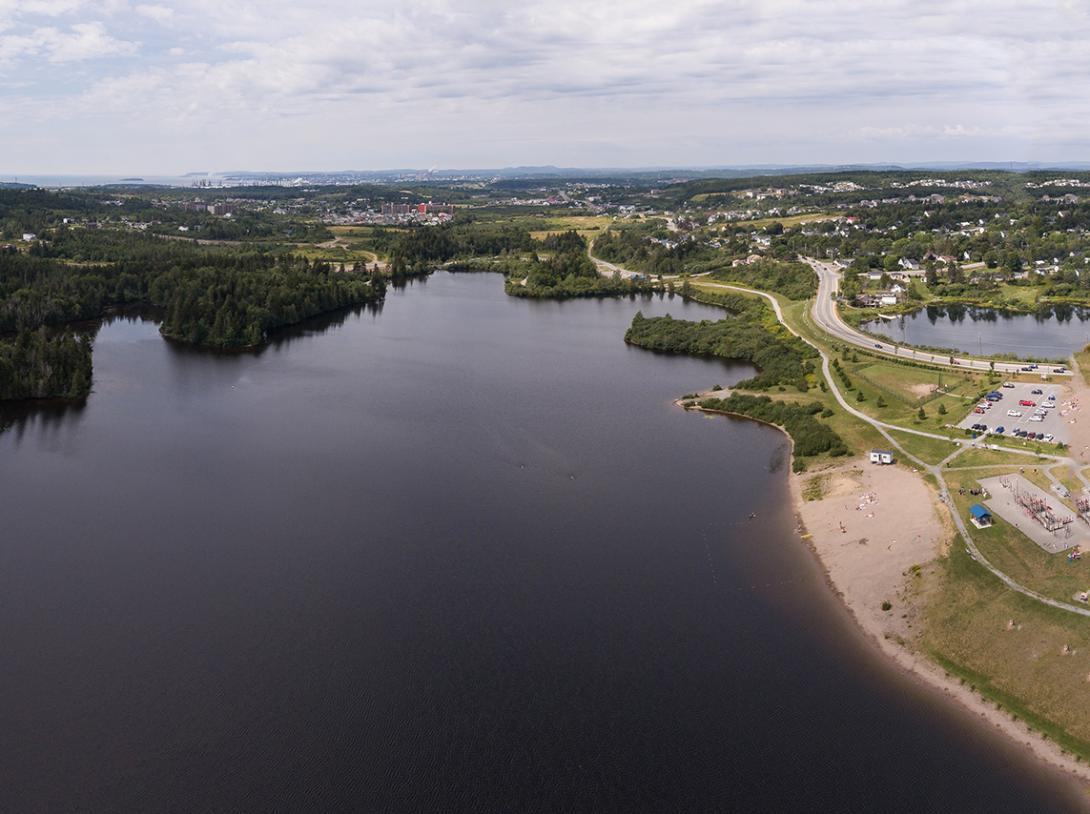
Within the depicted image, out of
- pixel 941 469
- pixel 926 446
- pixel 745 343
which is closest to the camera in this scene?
pixel 941 469

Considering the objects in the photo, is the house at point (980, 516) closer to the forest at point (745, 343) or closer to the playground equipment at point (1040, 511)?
the playground equipment at point (1040, 511)

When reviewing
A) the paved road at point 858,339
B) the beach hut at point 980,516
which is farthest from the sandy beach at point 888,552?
the paved road at point 858,339

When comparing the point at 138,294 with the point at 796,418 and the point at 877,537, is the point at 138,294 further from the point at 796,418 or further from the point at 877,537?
the point at 877,537

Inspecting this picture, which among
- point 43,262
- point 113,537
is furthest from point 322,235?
point 113,537

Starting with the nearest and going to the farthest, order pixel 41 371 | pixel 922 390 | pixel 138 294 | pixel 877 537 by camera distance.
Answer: pixel 877 537, pixel 922 390, pixel 41 371, pixel 138 294

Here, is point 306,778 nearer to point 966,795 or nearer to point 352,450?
point 966,795

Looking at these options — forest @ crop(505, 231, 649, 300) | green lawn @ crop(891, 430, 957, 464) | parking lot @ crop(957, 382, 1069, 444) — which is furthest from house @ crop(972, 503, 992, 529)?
forest @ crop(505, 231, 649, 300)

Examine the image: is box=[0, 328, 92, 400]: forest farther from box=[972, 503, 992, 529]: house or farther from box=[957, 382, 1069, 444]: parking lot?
box=[957, 382, 1069, 444]: parking lot

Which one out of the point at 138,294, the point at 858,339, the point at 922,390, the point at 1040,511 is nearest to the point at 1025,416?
the point at 922,390
